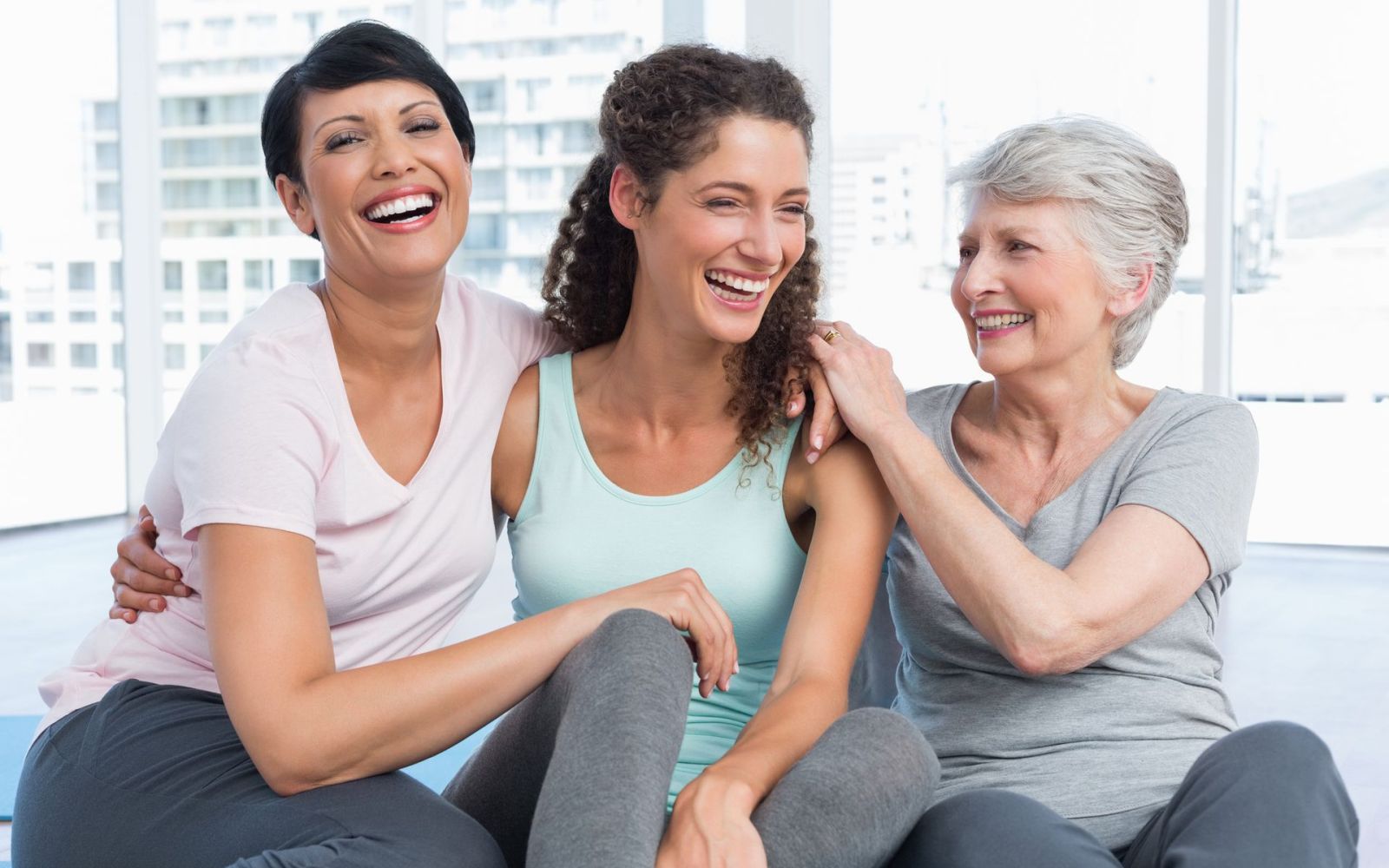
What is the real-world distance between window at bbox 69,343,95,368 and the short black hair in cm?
464

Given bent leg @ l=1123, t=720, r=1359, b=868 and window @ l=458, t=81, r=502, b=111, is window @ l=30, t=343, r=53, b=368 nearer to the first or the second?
window @ l=458, t=81, r=502, b=111

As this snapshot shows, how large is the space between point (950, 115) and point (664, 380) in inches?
178

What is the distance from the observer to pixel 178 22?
20.5 ft

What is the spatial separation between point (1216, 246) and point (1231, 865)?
456cm

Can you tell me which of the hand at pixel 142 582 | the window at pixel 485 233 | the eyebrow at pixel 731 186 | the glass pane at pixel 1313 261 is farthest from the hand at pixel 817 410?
the window at pixel 485 233

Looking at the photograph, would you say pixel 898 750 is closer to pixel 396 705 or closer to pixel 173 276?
pixel 396 705

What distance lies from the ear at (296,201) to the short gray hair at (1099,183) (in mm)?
801

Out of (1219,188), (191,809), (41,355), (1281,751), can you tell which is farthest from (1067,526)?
(41,355)

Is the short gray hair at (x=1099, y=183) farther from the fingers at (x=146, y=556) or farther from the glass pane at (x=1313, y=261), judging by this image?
the glass pane at (x=1313, y=261)

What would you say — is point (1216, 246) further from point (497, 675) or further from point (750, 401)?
point (497, 675)

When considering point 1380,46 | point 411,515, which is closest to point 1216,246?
point 1380,46

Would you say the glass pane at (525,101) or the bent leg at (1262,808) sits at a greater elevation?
the glass pane at (525,101)

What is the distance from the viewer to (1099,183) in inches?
62.2

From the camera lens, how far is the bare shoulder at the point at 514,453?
177 cm
